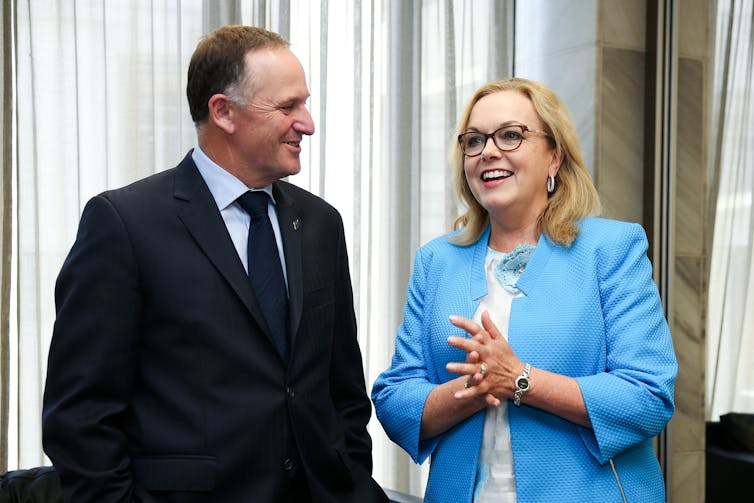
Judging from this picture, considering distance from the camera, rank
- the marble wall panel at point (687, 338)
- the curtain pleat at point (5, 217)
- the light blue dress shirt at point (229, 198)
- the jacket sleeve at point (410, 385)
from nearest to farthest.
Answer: the light blue dress shirt at point (229, 198) < the jacket sleeve at point (410, 385) < the curtain pleat at point (5, 217) < the marble wall panel at point (687, 338)

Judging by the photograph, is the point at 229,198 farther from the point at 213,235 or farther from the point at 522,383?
the point at 522,383

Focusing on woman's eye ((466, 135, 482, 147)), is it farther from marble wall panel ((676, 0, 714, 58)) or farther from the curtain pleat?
marble wall panel ((676, 0, 714, 58))

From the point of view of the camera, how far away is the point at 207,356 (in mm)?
1841

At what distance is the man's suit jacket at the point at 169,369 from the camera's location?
1.78 metres

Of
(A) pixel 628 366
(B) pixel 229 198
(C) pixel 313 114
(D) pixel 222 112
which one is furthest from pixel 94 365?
(C) pixel 313 114

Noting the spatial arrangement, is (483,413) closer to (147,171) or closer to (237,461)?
(237,461)

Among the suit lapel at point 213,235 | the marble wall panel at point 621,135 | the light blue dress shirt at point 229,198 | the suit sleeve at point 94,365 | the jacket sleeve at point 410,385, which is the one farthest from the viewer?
the marble wall panel at point 621,135

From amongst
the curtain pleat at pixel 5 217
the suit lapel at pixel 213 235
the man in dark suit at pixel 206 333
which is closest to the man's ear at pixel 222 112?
the man in dark suit at pixel 206 333

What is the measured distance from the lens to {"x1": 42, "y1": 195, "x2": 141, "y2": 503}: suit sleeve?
1.76 metres

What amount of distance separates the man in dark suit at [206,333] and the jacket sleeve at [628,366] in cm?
60

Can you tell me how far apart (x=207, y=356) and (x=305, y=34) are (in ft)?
7.32

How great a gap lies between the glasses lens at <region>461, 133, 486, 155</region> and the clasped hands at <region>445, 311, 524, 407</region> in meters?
0.45

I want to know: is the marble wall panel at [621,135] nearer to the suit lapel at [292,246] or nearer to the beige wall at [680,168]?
the beige wall at [680,168]

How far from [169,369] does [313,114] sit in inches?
83.6
